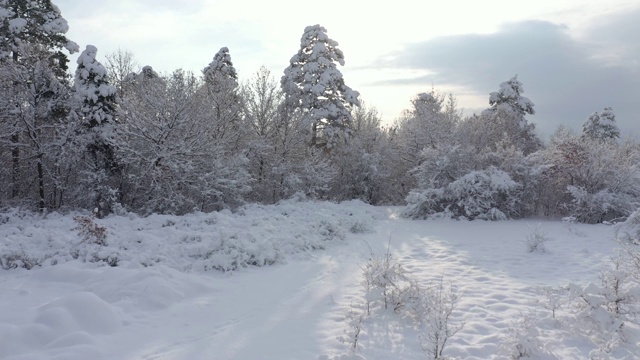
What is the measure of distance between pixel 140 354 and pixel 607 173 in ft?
56.9

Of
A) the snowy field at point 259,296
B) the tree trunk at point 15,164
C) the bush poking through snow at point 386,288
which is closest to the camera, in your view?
the snowy field at point 259,296

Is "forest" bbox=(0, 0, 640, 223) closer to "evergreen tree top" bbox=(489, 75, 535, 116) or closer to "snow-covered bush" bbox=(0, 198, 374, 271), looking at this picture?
"snow-covered bush" bbox=(0, 198, 374, 271)

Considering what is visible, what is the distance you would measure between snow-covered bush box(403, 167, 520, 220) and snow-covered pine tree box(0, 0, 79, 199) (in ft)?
63.6

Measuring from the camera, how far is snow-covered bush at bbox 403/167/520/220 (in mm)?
16750

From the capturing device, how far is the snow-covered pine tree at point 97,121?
18.4 m

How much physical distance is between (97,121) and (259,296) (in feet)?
52.6

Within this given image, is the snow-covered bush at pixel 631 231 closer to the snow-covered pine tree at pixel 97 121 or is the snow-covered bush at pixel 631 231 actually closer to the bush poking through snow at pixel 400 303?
the bush poking through snow at pixel 400 303

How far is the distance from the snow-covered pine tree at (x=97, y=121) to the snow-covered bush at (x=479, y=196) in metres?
14.7

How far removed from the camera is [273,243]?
9.51 meters

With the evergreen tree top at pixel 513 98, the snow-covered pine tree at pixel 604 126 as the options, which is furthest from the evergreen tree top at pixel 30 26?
the snow-covered pine tree at pixel 604 126

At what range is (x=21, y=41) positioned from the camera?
64.1 feet

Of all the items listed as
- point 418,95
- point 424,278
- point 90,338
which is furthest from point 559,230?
point 418,95

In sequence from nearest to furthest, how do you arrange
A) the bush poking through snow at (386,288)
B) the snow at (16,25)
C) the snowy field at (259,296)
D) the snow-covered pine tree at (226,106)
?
the snowy field at (259,296), the bush poking through snow at (386,288), the snow at (16,25), the snow-covered pine tree at (226,106)

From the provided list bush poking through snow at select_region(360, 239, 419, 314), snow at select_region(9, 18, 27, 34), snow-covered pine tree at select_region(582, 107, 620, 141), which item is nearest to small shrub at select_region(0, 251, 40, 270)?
bush poking through snow at select_region(360, 239, 419, 314)
